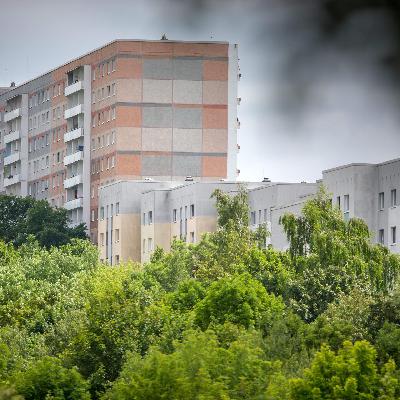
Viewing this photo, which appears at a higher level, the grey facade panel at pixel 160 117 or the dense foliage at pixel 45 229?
the grey facade panel at pixel 160 117

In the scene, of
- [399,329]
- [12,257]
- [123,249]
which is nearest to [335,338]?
[399,329]

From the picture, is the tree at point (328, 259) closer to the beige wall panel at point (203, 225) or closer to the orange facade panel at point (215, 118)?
the beige wall panel at point (203, 225)

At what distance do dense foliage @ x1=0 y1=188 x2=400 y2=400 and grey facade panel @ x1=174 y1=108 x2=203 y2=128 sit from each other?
6293cm

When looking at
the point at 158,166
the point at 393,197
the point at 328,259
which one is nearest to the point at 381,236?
the point at 393,197

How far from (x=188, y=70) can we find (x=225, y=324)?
10915cm

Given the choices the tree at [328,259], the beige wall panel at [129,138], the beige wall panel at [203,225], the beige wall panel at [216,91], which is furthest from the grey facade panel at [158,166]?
the tree at [328,259]

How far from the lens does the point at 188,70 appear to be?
7549 inches

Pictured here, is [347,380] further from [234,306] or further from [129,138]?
[129,138]

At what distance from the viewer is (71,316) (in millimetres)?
90375

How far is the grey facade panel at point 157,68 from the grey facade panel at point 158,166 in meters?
7.64

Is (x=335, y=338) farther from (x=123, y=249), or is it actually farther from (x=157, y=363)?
(x=123, y=249)

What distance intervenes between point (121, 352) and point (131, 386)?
50.3 ft

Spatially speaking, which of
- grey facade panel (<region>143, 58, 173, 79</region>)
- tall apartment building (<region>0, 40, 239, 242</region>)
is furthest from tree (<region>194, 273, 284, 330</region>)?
grey facade panel (<region>143, 58, 173, 79</region>)

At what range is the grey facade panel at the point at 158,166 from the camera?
192 meters
